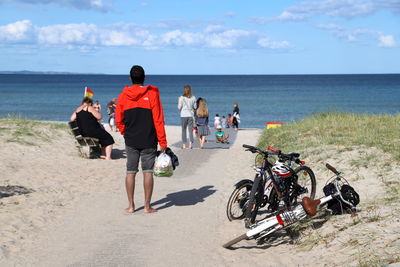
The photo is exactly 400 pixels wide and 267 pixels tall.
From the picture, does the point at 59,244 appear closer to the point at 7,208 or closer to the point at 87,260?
the point at 87,260

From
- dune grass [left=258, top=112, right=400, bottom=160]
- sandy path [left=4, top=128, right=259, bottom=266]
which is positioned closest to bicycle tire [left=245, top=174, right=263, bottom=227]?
sandy path [left=4, top=128, right=259, bottom=266]

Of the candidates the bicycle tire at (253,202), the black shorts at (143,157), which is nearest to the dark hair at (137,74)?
the black shorts at (143,157)

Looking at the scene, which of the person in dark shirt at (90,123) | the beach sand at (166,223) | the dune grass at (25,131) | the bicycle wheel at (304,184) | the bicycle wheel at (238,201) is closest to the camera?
the beach sand at (166,223)

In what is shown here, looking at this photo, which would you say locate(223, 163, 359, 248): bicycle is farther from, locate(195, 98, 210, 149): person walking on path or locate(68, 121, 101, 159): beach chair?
locate(195, 98, 210, 149): person walking on path

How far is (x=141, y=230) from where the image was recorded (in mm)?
6961

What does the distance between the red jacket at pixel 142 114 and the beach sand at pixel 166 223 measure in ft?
3.76

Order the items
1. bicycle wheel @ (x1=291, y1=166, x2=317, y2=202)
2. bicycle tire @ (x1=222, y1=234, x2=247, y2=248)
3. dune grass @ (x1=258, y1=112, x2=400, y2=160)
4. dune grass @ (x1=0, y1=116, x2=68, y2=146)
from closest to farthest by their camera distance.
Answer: bicycle tire @ (x1=222, y1=234, x2=247, y2=248), bicycle wheel @ (x1=291, y1=166, x2=317, y2=202), dune grass @ (x1=258, y1=112, x2=400, y2=160), dune grass @ (x1=0, y1=116, x2=68, y2=146)

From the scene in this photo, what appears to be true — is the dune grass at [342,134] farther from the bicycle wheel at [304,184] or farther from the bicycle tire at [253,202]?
the bicycle tire at [253,202]

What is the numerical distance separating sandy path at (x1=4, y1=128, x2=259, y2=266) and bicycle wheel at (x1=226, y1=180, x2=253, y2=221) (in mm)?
200

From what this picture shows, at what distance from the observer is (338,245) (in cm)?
576

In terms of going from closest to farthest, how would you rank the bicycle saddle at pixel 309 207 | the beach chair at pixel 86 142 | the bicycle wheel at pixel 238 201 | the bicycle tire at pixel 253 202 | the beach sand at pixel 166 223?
the beach sand at pixel 166 223 < the bicycle saddle at pixel 309 207 < the bicycle tire at pixel 253 202 < the bicycle wheel at pixel 238 201 < the beach chair at pixel 86 142

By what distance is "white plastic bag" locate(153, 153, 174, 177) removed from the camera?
7598mm

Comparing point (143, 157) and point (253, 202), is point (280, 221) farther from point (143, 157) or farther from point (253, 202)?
point (143, 157)

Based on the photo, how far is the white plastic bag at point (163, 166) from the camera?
7598 mm
